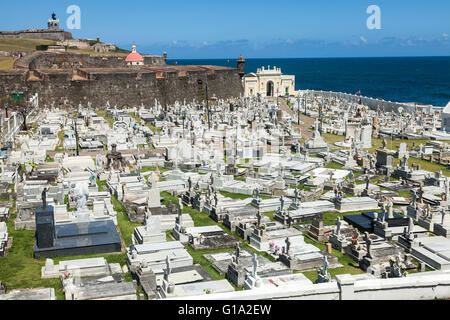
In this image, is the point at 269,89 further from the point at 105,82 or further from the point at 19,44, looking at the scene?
the point at 19,44

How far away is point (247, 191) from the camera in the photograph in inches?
693

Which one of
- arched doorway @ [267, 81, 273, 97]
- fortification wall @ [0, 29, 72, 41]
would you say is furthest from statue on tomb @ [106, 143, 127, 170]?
fortification wall @ [0, 29, 72, 41]

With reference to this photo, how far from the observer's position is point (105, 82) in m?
44.2

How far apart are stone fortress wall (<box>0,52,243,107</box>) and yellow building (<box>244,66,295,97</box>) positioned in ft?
3.84

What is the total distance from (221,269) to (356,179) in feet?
33.2

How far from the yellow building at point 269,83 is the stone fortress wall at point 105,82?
1170mm

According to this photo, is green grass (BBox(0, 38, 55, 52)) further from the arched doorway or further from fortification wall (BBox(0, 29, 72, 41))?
the arched doorway

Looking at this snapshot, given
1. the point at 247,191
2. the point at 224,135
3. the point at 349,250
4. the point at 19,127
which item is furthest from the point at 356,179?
the point at 19,127

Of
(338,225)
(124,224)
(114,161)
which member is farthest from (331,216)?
(114,161)

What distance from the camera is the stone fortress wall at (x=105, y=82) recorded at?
4141cm

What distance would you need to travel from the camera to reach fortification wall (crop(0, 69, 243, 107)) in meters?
40.8

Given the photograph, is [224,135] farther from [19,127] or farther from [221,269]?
[221,269]

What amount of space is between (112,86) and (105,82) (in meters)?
0.70
